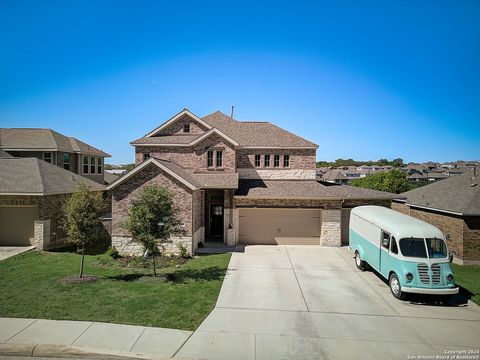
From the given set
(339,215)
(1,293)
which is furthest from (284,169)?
(1,293)

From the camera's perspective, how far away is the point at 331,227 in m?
19.2

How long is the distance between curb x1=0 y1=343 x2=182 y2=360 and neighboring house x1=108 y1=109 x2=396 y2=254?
29.5ft

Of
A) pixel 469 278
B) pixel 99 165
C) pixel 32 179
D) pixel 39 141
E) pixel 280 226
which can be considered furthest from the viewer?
pixel 99 165

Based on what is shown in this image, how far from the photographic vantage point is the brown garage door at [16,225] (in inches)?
668

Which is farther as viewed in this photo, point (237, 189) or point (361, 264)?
point (237, 189)

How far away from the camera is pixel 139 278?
1230 cm

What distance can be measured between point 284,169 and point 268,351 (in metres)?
17.3

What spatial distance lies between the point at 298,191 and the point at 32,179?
58.3 ft

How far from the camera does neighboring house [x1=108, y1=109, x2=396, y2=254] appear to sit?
16547 mm

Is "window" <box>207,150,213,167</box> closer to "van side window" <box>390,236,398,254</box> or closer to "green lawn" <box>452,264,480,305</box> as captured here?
"van side window" <box>390,236,398,254</box>

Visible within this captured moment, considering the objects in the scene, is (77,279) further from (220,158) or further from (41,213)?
(220,158)

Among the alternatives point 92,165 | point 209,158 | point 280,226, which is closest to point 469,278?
point 280,226

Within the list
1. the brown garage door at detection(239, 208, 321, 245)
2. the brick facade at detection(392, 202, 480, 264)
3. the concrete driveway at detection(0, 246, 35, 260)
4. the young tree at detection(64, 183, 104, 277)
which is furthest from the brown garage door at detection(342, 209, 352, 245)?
the concrete driveway at detection(0, 246, 35, 260)

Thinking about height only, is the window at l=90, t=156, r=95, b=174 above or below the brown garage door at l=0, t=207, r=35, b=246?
above
